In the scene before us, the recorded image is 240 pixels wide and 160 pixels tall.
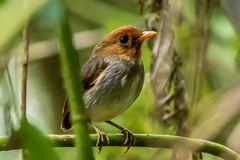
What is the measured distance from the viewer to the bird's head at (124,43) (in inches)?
113

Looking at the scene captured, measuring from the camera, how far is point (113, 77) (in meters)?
2.75

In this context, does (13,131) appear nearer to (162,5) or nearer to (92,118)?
(92,118)

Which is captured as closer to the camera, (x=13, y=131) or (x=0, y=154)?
(x=13, y=131)

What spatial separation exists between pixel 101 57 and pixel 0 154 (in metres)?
1.01

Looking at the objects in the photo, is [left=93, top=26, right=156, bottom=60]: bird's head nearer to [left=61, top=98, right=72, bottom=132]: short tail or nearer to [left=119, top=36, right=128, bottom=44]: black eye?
[left=119, top=36, right=128, bottom=44]: black eye

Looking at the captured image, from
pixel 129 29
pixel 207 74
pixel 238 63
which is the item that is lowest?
pixel 207 74

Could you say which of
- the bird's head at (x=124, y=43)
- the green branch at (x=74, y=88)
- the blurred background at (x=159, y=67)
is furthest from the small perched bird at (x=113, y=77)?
the green branch at (x=74, y=88)

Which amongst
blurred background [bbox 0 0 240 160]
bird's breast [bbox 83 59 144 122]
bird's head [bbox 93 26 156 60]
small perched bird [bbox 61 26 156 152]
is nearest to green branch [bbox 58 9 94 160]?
blurred background [bbox 0 0 240 160]

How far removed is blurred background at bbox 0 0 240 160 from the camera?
1171 mm

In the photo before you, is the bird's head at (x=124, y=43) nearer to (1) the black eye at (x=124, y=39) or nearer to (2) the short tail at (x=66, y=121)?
(1) the black eye at (x=124, y=39)

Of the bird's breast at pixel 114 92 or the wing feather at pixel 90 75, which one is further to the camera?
the wing feather at pixel 90 75

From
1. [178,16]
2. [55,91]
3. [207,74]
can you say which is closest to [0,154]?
[178,16]

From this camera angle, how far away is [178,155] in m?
1.98

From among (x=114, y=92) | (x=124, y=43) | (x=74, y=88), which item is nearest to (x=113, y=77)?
(x=114, y=92)
